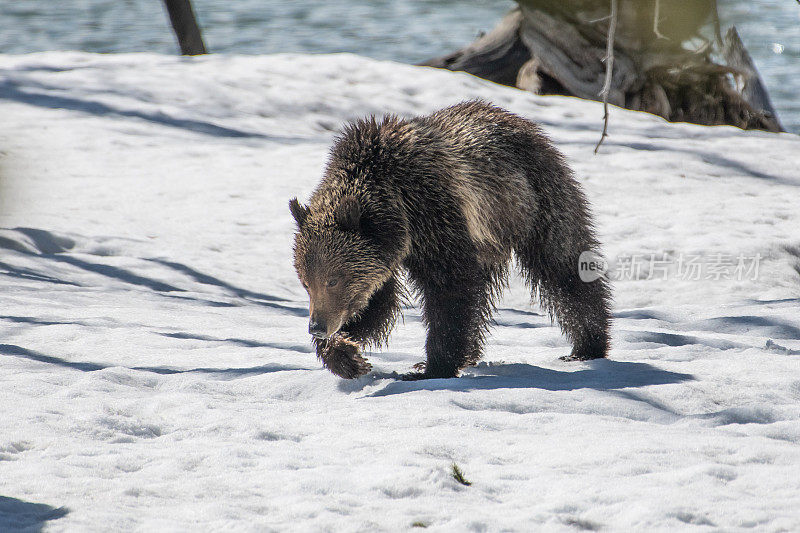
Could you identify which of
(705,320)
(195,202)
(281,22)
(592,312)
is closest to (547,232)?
(592,312)

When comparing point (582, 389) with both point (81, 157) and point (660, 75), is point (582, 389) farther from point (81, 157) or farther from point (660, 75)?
point (660, 75)

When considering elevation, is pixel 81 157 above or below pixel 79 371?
above

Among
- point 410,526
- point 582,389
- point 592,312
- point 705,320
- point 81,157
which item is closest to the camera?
point 410,526

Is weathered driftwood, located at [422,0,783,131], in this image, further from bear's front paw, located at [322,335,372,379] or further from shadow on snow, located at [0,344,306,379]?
bear's front paw, located at [322,335,372,379]

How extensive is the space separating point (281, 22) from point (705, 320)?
2828 cm

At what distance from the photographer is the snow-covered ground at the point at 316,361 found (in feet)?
10.0

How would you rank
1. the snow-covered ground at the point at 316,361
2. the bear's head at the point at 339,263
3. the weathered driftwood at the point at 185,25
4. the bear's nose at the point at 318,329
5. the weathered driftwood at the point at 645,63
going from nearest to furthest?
the snow-covered ground at the point at 316,361
the bear's nose at the point at 318,329
the bear's head at the point at 339,263
the weathered driftwood at the point at 645,63
the weathered driftwood at the point at 185,25

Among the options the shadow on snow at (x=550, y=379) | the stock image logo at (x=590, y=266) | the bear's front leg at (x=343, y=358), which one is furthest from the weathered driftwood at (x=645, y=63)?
the bear's front leg at (x=343, y=358)

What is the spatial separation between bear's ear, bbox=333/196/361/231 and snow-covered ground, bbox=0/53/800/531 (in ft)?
2.89

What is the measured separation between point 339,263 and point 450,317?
26.0 inches

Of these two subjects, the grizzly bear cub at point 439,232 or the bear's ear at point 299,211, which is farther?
the bear's ear at point 299,211

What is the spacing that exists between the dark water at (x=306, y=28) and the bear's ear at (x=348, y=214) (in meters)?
18.0

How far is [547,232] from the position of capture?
4.97 metres

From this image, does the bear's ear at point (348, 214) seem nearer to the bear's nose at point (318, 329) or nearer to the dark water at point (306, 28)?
the bear's nose at point (318, 329)
